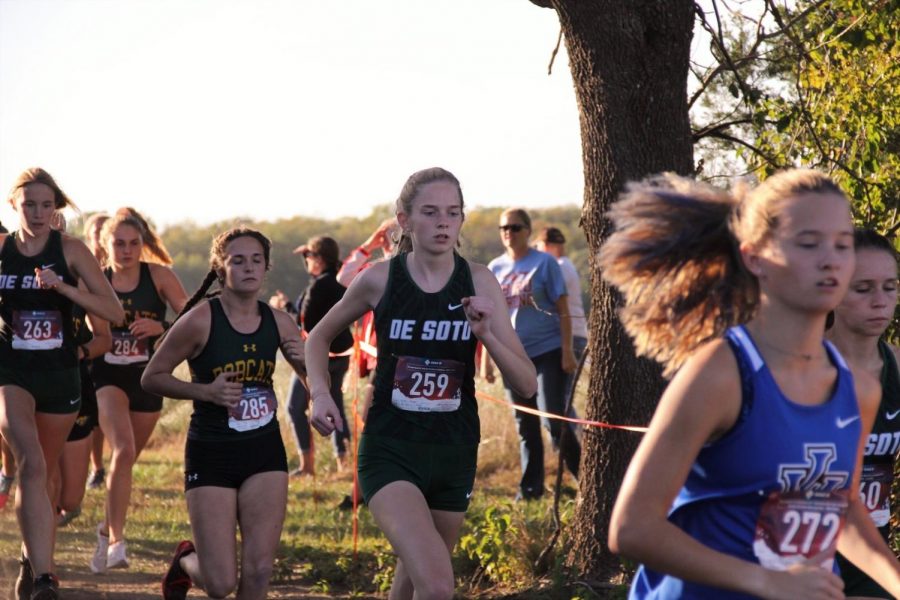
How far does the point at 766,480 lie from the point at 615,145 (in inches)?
146

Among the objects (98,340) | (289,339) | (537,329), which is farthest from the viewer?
(537,329)

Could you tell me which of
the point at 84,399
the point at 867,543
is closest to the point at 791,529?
the point at 867,543

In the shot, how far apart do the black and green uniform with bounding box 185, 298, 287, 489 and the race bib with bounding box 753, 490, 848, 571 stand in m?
3.34

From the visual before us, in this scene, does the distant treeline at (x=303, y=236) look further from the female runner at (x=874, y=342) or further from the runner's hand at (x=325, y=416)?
the female runner at (x=874, y=342)

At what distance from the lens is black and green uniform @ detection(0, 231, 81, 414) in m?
6.91

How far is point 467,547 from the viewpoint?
7.47 meters

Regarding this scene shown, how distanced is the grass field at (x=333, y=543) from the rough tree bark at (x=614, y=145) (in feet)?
1.54

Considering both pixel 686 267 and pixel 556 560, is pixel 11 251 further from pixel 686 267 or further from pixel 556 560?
pixel 686 267

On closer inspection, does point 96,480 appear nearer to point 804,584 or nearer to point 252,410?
point 252,410

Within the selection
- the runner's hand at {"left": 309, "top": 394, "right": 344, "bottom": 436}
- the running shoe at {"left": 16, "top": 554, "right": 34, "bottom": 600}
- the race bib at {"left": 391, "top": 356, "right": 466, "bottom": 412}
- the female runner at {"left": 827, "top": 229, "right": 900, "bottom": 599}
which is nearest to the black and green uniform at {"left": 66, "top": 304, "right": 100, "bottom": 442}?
the running shoe at {"left": 16, "top": 554, "right": 34, "bottom": 600}

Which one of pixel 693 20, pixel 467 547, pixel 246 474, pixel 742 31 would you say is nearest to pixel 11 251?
pixel 246 474

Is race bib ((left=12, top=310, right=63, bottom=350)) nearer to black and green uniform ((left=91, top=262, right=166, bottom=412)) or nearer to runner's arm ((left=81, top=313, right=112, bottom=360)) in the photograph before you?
runner's arm ((left=81, top=313, right=112, bottom=360))

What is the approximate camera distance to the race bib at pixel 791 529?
2818mm

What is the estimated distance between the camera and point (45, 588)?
21.6 ft
